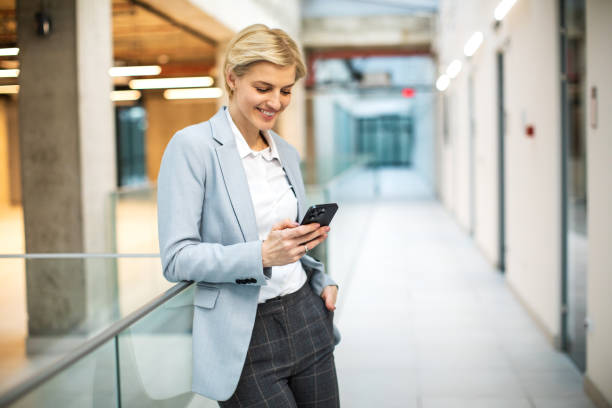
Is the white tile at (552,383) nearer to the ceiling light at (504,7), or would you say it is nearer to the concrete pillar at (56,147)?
the ceiling light at (504,7)

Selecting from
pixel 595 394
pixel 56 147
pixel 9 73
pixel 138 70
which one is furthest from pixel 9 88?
pixel 138 70

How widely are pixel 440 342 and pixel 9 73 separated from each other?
13.8 ft

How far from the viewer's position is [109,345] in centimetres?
139

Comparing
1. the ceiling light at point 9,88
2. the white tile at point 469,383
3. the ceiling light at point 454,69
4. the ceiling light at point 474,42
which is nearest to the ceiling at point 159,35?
the ceiling light at point 9,88

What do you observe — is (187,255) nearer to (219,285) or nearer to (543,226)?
(219,285)

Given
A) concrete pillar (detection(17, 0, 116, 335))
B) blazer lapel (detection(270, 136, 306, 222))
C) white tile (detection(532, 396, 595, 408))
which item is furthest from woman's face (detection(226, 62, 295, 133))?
concrete pillar (detection(17, 0, 116, 335))

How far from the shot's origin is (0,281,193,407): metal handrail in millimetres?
994

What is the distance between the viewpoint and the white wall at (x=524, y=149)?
4.41 m

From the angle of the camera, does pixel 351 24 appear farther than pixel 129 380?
Yes

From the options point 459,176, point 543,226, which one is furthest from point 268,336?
point 459,176

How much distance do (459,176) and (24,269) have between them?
798 centimetres

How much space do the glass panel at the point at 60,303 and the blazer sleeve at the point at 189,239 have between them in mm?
3831

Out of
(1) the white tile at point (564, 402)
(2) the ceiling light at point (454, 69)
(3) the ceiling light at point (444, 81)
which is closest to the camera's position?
(1) the white tile at point (564, 402)

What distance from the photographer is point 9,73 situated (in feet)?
17.2
